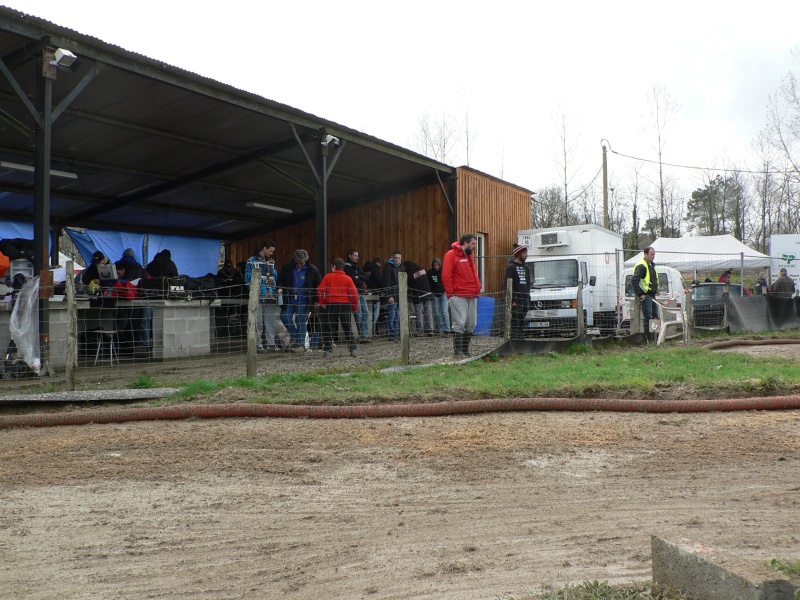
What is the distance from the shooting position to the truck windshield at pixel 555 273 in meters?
18.1

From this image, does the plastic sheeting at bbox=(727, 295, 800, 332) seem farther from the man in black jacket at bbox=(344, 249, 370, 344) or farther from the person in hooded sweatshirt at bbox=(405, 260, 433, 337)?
the man in black jacket at bbox=(344, 249, 370, 344)

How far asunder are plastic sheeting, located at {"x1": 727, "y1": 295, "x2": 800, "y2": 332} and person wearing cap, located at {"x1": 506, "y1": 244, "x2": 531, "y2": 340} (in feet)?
21.7

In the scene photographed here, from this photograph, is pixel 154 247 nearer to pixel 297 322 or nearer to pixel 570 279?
pixel 297 322

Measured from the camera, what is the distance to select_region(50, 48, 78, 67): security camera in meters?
10.1

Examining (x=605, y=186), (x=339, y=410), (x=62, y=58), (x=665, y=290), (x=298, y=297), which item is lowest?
(x=339, y=410)

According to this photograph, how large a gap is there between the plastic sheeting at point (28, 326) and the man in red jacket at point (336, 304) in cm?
412

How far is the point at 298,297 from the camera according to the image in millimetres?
12633

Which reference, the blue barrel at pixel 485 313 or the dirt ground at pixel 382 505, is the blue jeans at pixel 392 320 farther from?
the dirt ground at pixel 382 505

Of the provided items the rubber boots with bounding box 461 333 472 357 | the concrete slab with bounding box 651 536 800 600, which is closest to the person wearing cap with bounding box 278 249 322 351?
the rubber boots with bounding box 461 333 472 357

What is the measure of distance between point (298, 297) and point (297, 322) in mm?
740

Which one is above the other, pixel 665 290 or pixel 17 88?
pixel 17 88

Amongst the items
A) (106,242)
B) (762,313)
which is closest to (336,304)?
(762,313)

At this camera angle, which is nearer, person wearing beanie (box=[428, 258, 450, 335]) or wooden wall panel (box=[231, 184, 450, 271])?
person wearing beanie (box=[428, 258, 450, 335])

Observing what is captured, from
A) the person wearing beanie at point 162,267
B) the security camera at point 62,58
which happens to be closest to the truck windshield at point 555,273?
the person wearing beanie at point 162,267
